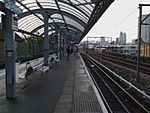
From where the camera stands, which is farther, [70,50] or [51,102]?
[70,50]

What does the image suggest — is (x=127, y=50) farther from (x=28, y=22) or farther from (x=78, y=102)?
(x=78, y=102)

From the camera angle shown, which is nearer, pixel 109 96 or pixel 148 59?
pixel 109 96

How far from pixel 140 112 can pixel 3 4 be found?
5935 mm

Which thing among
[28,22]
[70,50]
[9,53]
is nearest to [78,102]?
[9,53]

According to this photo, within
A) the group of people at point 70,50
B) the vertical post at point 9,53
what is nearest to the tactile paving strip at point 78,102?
the vertical post at point 9,53

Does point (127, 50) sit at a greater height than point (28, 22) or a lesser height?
lesser

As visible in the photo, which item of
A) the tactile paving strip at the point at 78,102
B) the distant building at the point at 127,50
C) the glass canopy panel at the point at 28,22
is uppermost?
the glass canopy panel at the point at 28,22

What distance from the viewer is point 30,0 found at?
17.1 metres

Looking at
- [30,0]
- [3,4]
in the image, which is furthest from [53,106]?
[30,0]

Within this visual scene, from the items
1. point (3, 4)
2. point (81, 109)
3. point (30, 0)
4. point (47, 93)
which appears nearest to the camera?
point (81, 109)

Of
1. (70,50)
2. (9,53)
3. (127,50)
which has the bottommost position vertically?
(127,50)

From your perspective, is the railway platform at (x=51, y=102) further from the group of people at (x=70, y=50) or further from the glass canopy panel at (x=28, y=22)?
the group of people at (x=70, y=50)

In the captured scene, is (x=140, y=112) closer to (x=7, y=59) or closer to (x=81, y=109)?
(x=81, y=109)

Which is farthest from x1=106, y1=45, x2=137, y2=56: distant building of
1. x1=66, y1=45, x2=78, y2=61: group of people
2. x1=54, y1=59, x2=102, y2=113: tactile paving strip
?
x1=54, y1=59, x2=102, y2=113: tactile paving strip
